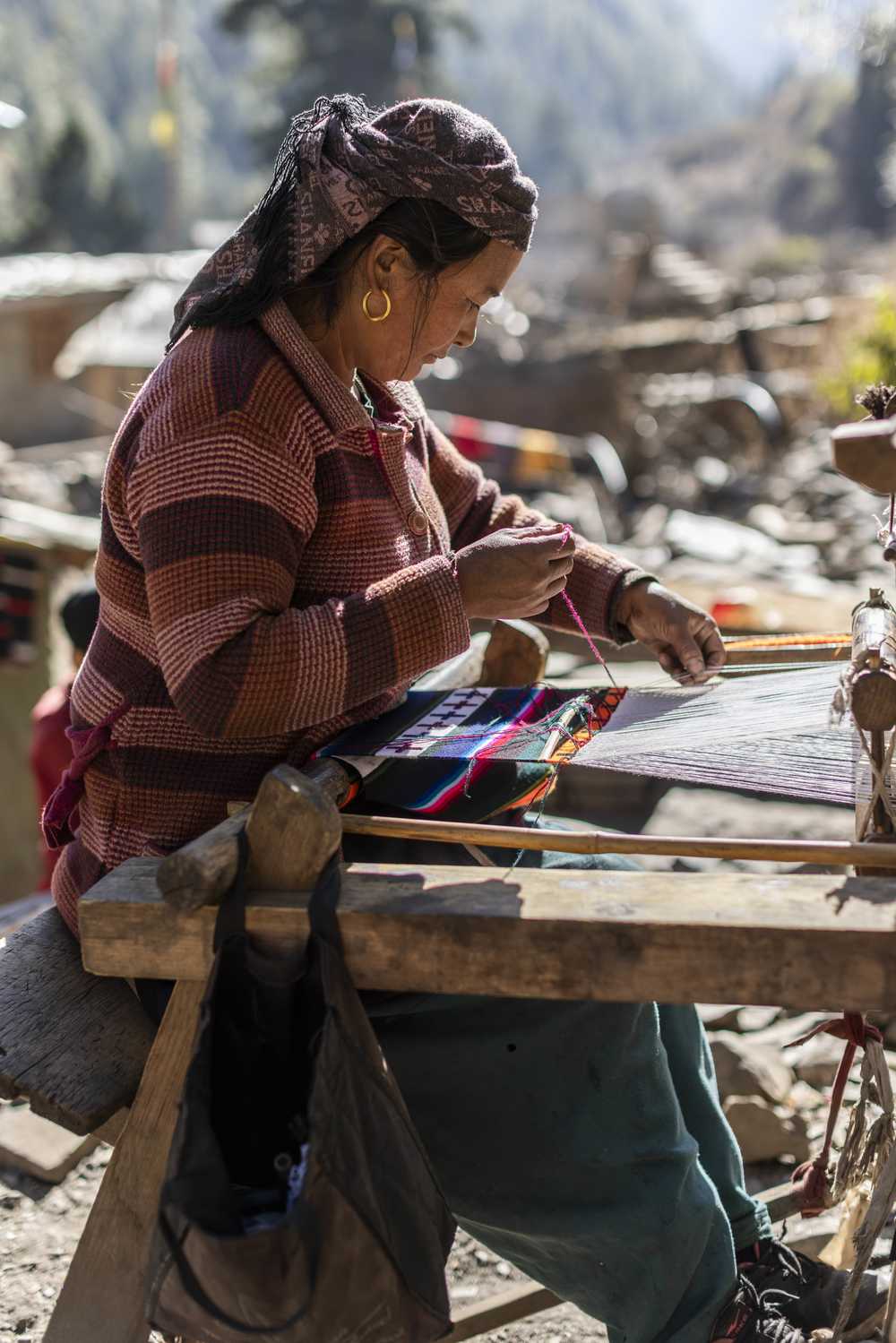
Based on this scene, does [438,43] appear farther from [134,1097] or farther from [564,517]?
[134,1097]

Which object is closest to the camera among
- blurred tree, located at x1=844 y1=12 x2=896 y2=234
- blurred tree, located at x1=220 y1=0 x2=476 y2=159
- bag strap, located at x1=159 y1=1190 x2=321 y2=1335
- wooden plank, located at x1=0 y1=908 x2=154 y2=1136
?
bag strap, located at x1=159 y1=1190 x2=321 y2=1335

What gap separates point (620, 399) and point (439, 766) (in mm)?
15210

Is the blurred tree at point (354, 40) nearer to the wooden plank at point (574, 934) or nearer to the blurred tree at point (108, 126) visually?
the blurred tree at point (108, 126)

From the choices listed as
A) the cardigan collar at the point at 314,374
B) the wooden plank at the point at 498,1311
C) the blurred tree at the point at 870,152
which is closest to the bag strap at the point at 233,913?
the cardigan collar at the point at 314,374

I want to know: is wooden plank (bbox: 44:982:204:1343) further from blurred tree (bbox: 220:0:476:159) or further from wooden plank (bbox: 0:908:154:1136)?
blurred tree (bbox: 220:0:476:159)

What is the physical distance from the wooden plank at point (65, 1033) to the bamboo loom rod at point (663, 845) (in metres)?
0.49

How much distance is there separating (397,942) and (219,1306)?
1.25 feet

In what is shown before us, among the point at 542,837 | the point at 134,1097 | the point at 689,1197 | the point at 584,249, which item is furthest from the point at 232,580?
the point at 584,249

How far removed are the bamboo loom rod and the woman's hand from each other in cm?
72

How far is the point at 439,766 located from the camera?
1.76 m

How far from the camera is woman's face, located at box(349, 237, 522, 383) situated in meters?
1.76

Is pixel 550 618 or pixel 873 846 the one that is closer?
pixel 873 846

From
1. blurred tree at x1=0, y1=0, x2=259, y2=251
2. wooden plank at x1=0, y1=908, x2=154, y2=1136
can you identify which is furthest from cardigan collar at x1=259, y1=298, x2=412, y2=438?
blurred tree at x1=0, y1=0, x2=259, y2=251

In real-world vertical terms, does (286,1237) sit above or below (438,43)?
below
